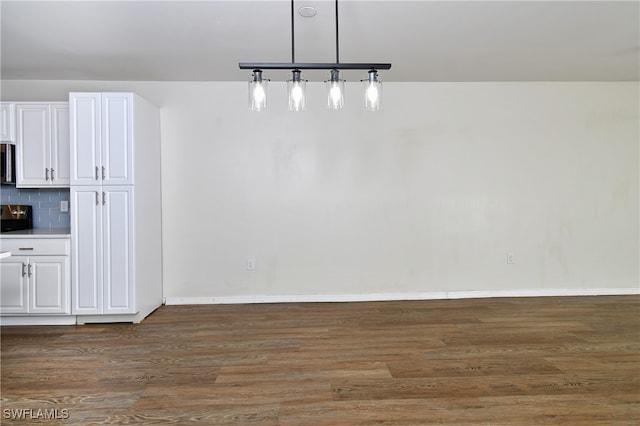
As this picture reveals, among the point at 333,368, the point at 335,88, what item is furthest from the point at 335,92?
the point at 333,368

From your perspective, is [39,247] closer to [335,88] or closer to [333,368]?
[333,368]

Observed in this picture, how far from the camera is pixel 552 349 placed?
2.83 m

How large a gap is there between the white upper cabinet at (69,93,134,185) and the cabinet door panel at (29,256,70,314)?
0.77 m

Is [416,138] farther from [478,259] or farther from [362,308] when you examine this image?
[362,308]

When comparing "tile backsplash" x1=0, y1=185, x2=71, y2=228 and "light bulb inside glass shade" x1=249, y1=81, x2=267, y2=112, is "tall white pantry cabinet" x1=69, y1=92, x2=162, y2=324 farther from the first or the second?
"light bulb inside glass shade" x1=249, y1=81, x2=267, y2=112

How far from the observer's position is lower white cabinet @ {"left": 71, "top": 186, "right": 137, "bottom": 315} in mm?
3393

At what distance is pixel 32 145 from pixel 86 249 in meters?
1.19

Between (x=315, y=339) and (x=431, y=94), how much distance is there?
2968 millimetres

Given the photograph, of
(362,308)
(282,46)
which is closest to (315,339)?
(362,308)

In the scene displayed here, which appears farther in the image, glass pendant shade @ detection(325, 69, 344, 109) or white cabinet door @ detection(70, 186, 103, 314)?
white cabinet door @ detection(70, 186, 103, 314)

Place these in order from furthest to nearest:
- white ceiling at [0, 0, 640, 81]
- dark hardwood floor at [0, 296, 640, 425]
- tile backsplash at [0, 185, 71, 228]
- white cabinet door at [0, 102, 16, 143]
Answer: tile backsplash at [0, 185, 71, 228], white cabinet door at [0, 102, 16, 143], white ceiling at [0, 0, 640, 81], dark hardwood floor at [0, 296, 640, 425]

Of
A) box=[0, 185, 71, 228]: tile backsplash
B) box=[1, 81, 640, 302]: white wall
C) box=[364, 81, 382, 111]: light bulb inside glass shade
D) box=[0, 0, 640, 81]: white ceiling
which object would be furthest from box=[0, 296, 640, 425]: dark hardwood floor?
box=[0, 0, 640, 81]: white ceiling

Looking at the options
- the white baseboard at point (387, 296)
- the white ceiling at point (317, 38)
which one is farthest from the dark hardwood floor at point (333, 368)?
the white ceiling at point (317, 38)

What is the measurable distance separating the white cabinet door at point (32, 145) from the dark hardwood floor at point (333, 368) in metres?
1.42
